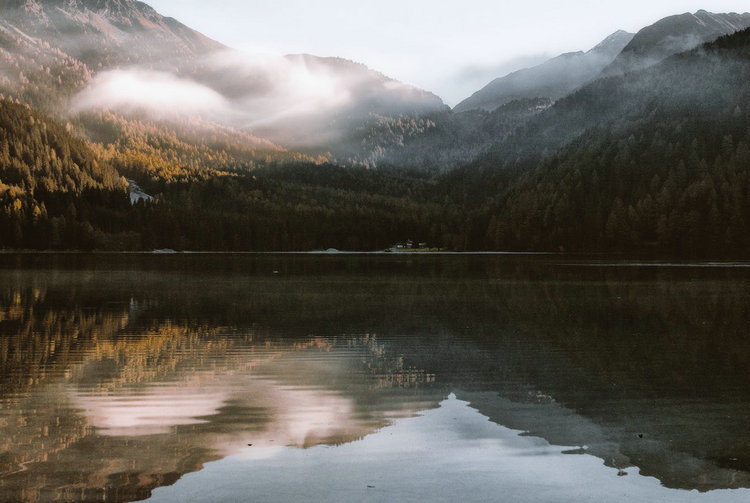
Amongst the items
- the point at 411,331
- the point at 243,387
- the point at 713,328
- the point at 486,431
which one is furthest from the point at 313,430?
the point at 713,328

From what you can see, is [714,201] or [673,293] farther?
[714,201]

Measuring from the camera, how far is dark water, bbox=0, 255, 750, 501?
11688 millimetres

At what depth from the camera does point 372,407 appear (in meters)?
17.5

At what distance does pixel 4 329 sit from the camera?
31.7 m

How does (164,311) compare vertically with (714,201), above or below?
below

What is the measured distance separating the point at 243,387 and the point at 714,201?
19207 centimetres

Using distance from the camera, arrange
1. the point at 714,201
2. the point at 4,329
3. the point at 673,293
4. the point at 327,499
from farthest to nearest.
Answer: the point at 714,201 → the point at 673,293 → the point at 4,329 → the point at 327,499

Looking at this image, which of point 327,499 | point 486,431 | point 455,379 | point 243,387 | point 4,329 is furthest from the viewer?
point 4,329

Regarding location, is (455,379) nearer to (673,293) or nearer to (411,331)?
(411,331)

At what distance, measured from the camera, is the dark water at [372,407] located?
11.7 m

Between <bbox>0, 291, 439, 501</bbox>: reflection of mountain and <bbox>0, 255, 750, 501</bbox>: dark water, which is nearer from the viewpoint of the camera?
<bbox>0, 255, 750, 501</bbox>: dark water

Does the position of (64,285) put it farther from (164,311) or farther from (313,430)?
(313,430)

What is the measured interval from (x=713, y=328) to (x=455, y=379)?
1897 cm

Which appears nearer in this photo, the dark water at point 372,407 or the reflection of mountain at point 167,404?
the dark water at point 372,407
